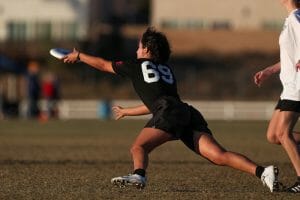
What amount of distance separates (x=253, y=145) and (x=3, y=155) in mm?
5977

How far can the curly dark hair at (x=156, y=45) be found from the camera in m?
10.6

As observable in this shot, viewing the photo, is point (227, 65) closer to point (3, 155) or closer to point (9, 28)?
point (9, 28)

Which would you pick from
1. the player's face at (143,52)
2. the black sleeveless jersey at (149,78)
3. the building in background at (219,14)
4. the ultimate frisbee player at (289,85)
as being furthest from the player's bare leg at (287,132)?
the building in background at (219,14)

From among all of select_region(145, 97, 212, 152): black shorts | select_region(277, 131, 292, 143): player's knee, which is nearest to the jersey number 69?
select_region(145, 97, 212, 152): black shorts

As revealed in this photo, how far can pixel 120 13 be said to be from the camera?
79250 mm

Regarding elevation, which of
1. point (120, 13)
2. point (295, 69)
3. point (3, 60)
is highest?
point (295, 69)

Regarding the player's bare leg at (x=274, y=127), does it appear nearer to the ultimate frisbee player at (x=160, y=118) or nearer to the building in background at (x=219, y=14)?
the ultimate frisbee player at (x=160, y=118)

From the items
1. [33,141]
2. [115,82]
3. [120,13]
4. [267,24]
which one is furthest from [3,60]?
[120,13]

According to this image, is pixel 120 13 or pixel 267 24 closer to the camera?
pixel 267 24

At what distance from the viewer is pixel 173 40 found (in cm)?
6688

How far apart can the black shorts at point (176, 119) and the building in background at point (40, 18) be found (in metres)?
55.3

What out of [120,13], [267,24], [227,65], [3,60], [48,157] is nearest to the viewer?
[48,157]

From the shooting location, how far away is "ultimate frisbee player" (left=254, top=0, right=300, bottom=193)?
1039cm

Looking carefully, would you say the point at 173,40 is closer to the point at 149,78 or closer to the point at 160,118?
the point at 149,78
